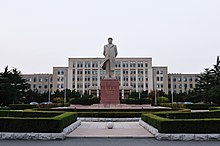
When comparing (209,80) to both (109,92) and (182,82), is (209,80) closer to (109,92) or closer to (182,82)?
(109,92)

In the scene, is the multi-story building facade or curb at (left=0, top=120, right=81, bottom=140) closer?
curb at (left=0, top=120, right=81, bottom=140)

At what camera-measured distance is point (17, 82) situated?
46438 mm

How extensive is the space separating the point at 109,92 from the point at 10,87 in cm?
1873

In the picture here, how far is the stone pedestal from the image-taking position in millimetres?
23594

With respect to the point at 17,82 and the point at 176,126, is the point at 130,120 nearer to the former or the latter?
the point at 176,126

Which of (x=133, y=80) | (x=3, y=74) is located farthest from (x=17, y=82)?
(x=133, y=80)

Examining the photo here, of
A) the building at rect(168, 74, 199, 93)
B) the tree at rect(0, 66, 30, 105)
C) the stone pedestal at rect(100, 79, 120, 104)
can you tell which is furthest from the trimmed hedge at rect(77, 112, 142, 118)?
the building at rect(168, 74, 199, 93)

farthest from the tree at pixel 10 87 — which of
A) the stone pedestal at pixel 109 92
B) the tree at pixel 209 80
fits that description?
the tree at pixel 209 80

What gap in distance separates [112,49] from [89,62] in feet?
207

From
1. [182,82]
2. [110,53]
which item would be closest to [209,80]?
[110,53]

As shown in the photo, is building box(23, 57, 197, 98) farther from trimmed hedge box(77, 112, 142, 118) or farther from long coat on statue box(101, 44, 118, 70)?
trimmed hedge box(77, 112, 142, 118)

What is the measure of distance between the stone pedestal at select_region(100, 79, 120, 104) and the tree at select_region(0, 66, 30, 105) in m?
16.9

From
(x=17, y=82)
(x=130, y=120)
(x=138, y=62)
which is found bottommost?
(x=130, y=120)

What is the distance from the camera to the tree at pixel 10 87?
3503 centimetres
